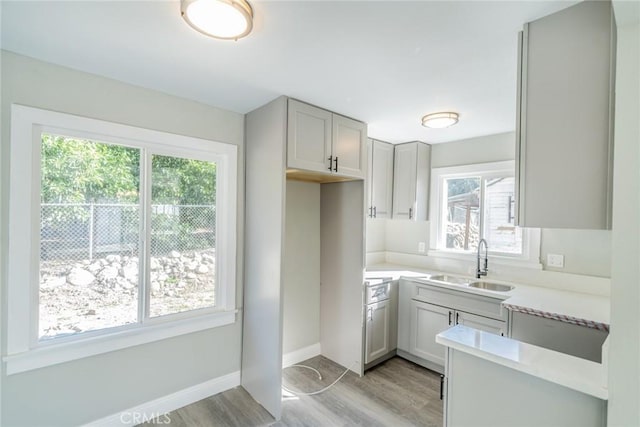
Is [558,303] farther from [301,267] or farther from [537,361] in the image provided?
[301,267]

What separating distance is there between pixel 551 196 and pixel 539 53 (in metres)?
0.63

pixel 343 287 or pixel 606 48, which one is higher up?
pixel 606 48

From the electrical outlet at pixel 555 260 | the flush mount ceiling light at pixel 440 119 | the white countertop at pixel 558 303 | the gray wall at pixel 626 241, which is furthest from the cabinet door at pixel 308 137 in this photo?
the electrical outlet at pixel 555 260

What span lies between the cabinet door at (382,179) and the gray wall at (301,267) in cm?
65

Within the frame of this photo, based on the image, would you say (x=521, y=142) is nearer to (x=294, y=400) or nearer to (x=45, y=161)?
(x=294, y=400)

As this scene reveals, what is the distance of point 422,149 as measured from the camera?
3535 mm

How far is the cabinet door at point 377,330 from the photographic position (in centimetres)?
290

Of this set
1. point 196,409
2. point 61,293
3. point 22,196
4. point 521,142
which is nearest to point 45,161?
point 22,196

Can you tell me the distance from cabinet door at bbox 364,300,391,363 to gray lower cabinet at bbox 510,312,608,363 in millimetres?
1143

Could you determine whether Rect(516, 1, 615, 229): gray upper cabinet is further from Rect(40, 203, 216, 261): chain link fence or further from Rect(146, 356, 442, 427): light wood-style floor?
Rect(40, 203, 216, 261): chain link fence

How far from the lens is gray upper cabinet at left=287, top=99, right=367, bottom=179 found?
231 cm

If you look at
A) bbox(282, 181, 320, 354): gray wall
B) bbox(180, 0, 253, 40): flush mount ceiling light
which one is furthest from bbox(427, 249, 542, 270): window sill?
bbox(180, 0, 253, 40): flush mount ceiling light

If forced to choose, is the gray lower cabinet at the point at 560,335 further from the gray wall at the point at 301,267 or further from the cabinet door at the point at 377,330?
the gray wall at the point at 301,267

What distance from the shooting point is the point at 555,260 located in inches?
107
